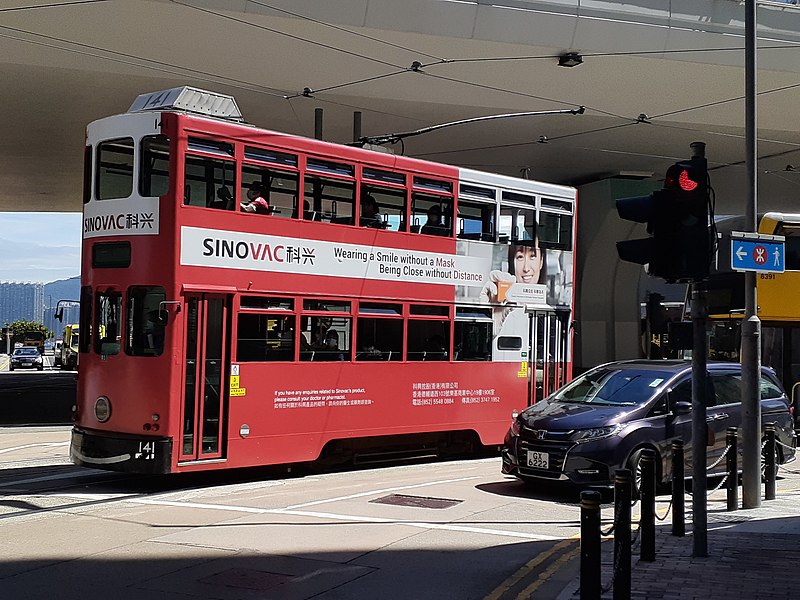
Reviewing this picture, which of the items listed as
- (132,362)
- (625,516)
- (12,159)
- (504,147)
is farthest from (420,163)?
(12,159)

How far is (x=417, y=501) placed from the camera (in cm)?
1191

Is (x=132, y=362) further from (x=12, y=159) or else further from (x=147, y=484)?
(x=12, y=159)

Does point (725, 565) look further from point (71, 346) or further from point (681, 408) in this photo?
point (71, 346)

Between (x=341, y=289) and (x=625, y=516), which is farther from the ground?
(x=341, y=289)

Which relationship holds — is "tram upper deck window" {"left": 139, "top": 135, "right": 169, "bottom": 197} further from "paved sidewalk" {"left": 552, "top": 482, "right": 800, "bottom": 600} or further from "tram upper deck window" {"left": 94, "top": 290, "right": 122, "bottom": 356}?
"paved sidewalk" {"left": 552, "top": 482, "right": 800, "bottom": 600}

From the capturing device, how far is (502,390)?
16.6 metres

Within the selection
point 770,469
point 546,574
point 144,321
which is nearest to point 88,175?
point 144,321

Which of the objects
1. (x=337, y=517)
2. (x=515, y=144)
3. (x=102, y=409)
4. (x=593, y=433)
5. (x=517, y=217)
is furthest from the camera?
(x=515, y=144)

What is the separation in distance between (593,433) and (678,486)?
2429 millimetres

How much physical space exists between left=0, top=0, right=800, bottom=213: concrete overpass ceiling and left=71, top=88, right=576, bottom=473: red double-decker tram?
637 cm

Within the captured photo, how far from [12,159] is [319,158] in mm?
25392

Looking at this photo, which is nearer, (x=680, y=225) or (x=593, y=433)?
(x=680, y=225)

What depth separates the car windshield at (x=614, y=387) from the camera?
12812 mm

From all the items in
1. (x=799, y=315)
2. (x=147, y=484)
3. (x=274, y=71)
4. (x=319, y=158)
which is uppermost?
(x=274, y=71)
